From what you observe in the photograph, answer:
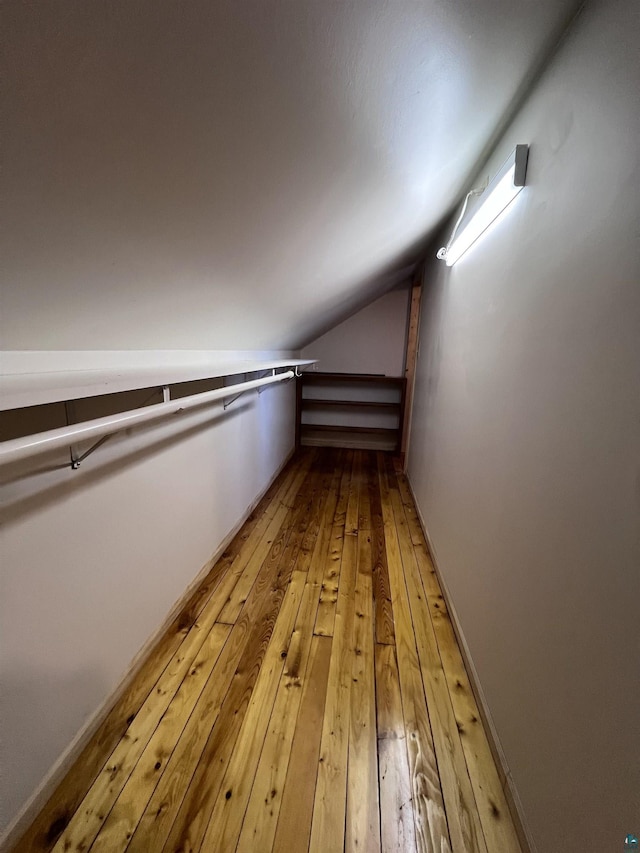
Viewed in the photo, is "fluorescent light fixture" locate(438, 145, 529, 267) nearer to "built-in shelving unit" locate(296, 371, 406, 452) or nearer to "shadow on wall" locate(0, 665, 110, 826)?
"shadow on wall" locate(0, 665, 110, 826)

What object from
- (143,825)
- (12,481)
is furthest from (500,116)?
(143,825)

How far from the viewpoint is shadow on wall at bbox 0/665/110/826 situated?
2.56ft

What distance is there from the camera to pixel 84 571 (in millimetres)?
969

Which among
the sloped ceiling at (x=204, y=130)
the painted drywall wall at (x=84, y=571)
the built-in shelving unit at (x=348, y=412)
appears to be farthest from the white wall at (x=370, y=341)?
the sloped ceiling at (x=204, y=130)

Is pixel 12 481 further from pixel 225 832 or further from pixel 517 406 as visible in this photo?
pixel 517 406

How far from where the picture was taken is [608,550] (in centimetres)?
63

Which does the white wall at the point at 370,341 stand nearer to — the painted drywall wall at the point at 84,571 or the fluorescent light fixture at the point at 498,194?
the fluorescent light fixture at the point at 498,194

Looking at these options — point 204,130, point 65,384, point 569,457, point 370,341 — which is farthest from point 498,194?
point 370,341

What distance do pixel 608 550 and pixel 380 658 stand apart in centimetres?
104

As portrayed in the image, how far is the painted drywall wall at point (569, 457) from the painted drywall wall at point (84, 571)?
3.89ft

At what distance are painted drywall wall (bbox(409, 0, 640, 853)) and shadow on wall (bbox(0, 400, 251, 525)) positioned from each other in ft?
3.89

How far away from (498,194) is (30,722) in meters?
1.93

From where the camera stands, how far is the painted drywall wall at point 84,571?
0.79 metres

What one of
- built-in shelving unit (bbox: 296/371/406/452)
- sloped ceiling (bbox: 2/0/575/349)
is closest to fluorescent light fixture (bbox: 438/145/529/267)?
sloped ceiling (bbox: 2/0/575/349)
